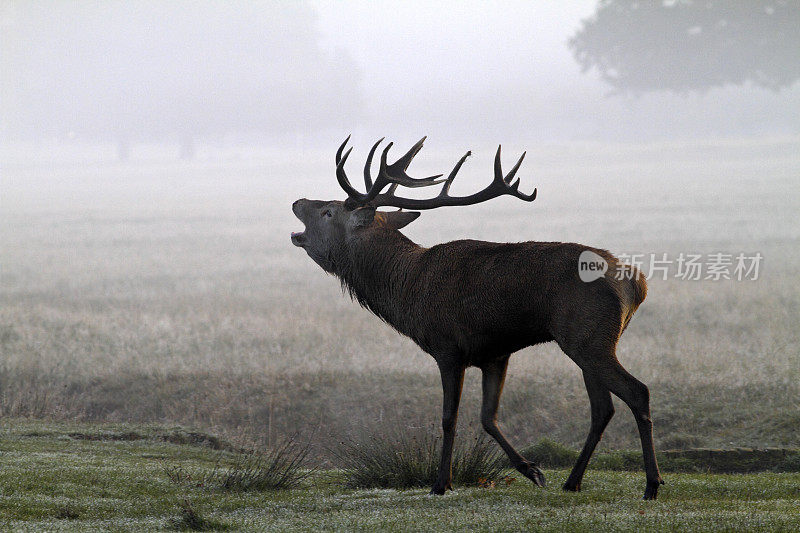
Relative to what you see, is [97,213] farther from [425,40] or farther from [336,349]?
[425,40]

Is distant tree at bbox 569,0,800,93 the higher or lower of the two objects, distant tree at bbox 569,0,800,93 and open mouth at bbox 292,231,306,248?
the higher

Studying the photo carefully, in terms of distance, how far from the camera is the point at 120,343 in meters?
19.0

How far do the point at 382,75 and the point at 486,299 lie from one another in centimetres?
14988

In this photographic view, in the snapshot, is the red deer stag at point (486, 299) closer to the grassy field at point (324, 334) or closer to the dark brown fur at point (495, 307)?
the dark brown fur at point (495, 307)

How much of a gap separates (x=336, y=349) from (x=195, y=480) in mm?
8645

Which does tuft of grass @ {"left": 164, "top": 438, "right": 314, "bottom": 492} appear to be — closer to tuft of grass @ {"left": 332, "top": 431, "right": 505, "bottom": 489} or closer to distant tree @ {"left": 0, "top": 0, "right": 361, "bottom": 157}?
tuft of grass @ {"left": 332, "top": 431, "right": 505, "bottom": 489}

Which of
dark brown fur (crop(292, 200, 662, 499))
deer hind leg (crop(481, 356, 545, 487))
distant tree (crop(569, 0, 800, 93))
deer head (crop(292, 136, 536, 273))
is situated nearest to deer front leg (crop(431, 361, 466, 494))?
dark brown fur (crop(292, 200, 662, 499))

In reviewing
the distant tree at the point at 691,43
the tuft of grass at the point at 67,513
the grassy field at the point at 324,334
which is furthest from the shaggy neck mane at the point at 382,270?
the distant tree at the point at 691,43

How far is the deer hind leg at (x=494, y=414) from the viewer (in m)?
8.87

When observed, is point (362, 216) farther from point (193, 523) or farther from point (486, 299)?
point (193, 523)

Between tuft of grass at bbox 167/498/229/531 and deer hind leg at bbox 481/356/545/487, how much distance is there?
266 cm

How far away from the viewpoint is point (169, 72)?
13088 centimetres

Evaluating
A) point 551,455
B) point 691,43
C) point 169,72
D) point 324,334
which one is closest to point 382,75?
point 169,72

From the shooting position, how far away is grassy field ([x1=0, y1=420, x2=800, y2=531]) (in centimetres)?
723
